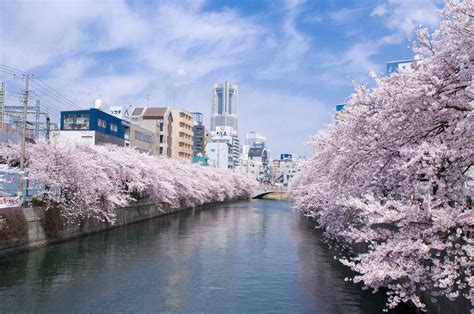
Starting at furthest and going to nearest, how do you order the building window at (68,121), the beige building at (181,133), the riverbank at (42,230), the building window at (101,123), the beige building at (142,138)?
the beige building at (181,133) → the beige building at (142,138) → the building window at (68,121) → the building window at (101,123) → the riverbank at (42,230)

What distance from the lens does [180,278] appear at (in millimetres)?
19250

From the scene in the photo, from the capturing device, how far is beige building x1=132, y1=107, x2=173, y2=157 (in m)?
86.3

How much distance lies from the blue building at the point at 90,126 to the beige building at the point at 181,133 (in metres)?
24.9


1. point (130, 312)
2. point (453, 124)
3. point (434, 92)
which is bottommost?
point (130, 312)

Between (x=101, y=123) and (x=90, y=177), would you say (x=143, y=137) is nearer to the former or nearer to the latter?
(x=101, y=123)

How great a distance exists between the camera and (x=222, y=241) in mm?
30516

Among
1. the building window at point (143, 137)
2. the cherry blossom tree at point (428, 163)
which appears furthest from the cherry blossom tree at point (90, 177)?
the building window at point (143, 137)

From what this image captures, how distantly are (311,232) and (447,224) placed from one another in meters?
29.4

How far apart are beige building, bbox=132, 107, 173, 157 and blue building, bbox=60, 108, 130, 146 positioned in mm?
14789

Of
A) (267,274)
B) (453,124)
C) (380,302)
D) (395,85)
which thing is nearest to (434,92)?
(453,124)

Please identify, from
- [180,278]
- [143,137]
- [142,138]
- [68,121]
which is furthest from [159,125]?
[180,278]

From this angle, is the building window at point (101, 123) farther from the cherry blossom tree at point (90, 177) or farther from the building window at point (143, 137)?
the cherry blossom tree at point (90, 177)

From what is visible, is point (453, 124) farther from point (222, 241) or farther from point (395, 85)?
point (222, 241)

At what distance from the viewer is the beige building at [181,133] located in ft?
313
